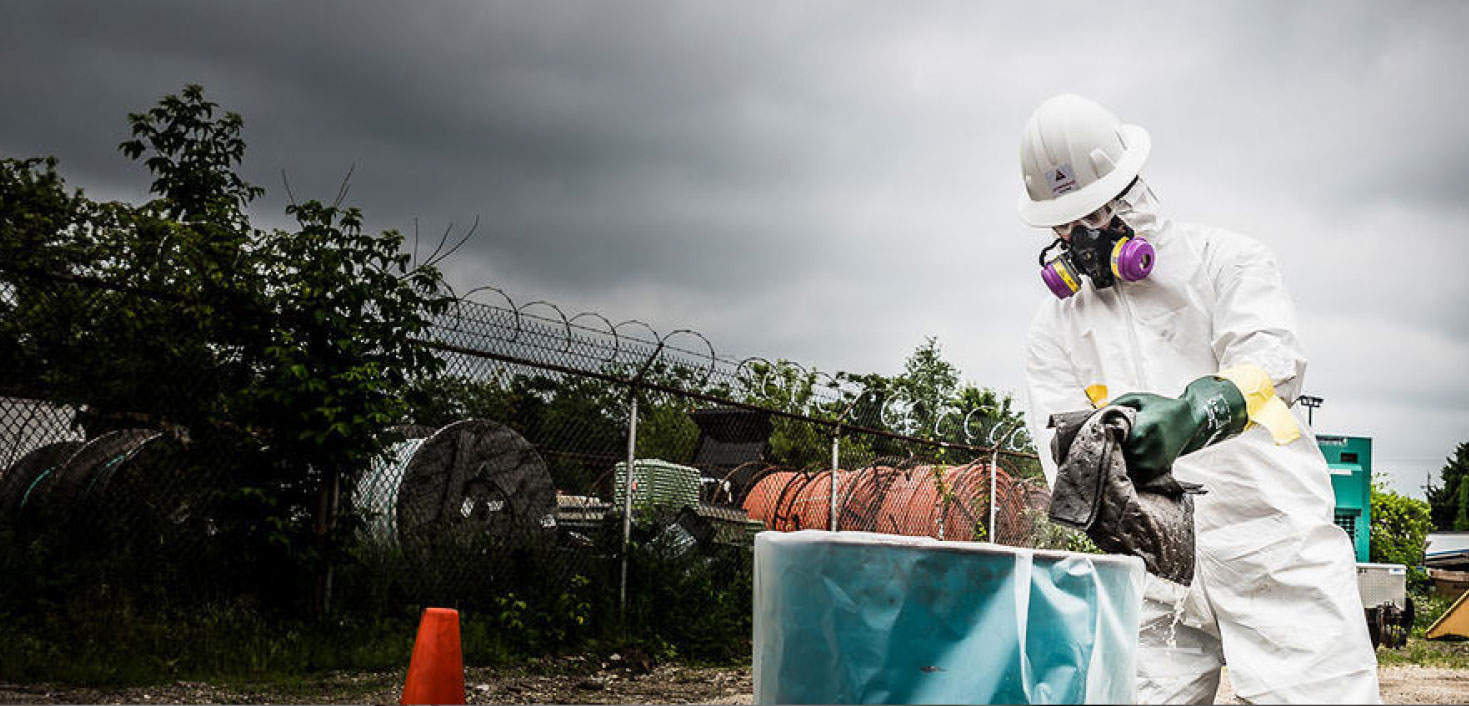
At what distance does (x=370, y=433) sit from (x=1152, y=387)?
524cm

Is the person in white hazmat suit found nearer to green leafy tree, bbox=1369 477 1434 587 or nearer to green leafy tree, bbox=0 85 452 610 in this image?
green leafy tree, bbox=0 85 452 610

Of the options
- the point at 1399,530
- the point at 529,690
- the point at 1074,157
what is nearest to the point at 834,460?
the point at 529,690

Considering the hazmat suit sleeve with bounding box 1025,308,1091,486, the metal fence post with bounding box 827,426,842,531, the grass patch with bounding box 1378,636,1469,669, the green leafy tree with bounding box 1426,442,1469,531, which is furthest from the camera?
the green leafy tree with bounding box 1426,442,1469,531

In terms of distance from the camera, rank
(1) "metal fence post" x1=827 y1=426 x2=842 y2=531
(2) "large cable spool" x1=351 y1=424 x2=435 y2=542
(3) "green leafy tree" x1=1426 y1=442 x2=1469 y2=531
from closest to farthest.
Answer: (2) "large cable spool" x1=351 y1=424 x2=435 y2=542 → (1) "metal fence post" x1=827 y1=426 x2=842 y2=531 → (3) "green leafy tree" x1=1426 y1=442 x2=1469 y2=531

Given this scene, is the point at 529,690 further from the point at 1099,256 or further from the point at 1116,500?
the point at 1116,500

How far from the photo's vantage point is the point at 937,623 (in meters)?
1.95

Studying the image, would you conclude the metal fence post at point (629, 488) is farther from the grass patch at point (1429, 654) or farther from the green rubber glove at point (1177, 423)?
the grass patch at point (1429, 654)

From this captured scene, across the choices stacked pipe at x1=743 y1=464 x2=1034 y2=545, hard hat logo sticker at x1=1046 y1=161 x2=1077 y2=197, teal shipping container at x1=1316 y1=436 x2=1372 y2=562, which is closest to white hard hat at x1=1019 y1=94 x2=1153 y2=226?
hard hat logo sticker at x1=1046 y1=161 x2=1077 y2=197

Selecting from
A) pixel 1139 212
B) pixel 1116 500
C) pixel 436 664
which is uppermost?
pixel 1139 212

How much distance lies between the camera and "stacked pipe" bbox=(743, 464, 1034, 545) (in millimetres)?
11289

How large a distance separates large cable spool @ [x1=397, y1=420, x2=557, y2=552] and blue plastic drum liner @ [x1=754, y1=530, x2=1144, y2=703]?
603 cm

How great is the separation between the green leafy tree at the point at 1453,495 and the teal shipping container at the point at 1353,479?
103 feet

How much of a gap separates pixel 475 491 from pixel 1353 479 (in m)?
11.8

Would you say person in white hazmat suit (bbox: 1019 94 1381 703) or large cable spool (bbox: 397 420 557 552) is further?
large cable spool (bbox: 397 420 557 552)
